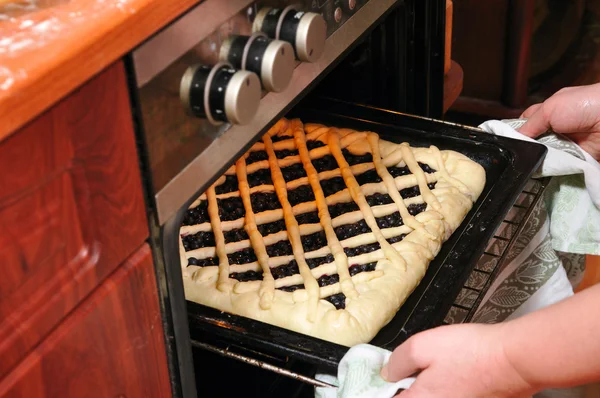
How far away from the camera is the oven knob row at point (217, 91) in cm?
64

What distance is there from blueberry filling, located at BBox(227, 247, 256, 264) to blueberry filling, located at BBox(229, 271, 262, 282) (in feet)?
0.07

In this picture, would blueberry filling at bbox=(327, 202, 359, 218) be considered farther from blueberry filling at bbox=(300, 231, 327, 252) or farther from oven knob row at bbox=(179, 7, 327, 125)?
oven knob row at bbox=(179, 7, 327, 125)

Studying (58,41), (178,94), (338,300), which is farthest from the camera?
(338,300)

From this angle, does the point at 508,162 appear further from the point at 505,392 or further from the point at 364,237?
the point at 505,392

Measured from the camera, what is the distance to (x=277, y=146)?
1.19 meters

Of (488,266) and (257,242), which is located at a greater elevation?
(257,242)

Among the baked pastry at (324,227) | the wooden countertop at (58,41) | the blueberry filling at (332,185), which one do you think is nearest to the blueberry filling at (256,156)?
the baked pastry at (324,227)

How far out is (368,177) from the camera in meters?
1.15

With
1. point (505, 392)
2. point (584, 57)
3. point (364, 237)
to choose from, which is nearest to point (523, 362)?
point (505, 392)

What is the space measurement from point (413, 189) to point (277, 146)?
0.22m

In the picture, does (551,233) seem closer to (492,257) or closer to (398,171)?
(492,257)

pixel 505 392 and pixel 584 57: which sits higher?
pixel 505 392

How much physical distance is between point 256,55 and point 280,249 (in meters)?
0.40

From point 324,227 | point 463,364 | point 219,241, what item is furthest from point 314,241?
point 463,364
